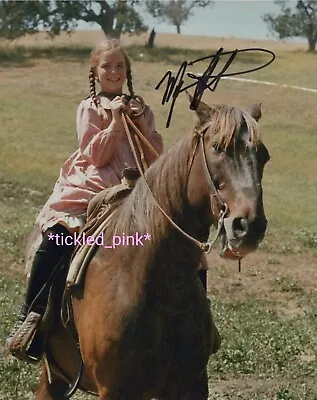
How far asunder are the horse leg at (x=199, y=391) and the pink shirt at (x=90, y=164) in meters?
1.23

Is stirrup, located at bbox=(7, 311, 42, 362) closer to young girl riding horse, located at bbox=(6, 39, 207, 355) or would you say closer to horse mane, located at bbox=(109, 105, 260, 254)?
young girl riding horse, located at bbox=(6, 39, 207, 355)

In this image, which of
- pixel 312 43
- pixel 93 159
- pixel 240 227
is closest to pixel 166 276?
pixel 240 227

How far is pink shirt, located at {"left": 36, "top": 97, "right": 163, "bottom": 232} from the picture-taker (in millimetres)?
4734

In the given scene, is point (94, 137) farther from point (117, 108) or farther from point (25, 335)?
point (25, 335)

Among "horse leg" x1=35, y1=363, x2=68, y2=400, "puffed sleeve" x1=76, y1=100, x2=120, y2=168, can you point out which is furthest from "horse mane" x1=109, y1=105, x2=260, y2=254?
"horse leg" x1=35, y1=363, x2=68, y2=400

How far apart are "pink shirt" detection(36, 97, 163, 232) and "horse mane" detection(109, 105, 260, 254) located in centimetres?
45

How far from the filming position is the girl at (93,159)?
4.77 m

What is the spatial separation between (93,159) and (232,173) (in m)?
1.50

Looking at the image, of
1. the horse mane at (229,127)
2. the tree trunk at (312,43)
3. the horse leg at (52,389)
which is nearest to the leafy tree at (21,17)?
the tree trunk at (312,43)

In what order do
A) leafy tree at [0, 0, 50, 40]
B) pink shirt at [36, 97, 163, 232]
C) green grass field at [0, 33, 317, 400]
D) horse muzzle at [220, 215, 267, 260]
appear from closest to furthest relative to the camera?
horse muzzle at [220, 215, 267, 260] → pink shirt at [36, 97, 163, 232] → green grass field at [0, 33, 317, 400] → leafy tree at [0, 0, 50, 40]

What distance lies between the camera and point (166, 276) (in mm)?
4020

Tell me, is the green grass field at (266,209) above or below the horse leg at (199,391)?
below

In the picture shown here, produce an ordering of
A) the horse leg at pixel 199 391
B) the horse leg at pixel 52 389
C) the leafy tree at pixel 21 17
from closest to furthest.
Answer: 1. the horse leg at pixel 199 391
2. the horse leg at pixel 52 389
3. the leafy tree at pixel 21 17

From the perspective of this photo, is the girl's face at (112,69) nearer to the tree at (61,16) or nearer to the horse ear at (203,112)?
the horse ear at (203,112)
